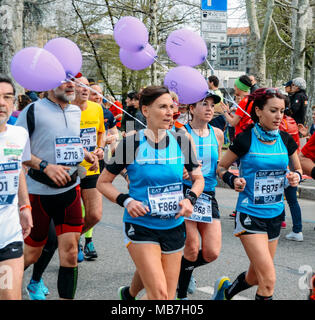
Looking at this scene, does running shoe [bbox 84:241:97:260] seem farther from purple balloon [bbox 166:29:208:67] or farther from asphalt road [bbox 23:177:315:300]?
purple balloon [bbox 166:29:208:67]

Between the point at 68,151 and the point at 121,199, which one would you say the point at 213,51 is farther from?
the point at 121,199

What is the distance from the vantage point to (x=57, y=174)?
4090 millimetres

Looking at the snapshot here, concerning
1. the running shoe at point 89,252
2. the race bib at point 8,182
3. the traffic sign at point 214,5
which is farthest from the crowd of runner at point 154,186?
the traffic sign at point 214,5

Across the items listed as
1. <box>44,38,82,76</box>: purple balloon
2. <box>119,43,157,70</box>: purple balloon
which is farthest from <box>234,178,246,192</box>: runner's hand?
<box>119,43,157,70</box>: purple balloon

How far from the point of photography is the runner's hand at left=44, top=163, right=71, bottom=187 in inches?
160

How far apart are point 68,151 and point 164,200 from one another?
1.17 metres

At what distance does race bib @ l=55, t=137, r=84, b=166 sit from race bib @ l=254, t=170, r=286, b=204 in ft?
4.75

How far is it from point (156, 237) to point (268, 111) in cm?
132

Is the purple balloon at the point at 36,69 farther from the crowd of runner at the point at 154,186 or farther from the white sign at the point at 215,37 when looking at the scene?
the white sign at the point at 215,37

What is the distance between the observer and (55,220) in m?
4.17

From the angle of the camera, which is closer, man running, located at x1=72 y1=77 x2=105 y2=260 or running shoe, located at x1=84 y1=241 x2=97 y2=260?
man running, located at x1=72 y1=77 x2=105 y2=260

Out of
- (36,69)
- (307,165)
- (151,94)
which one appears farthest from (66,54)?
(307,165)
